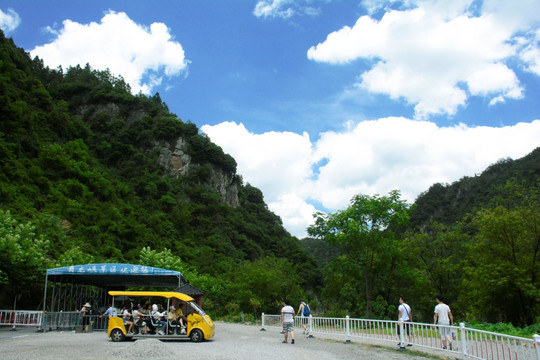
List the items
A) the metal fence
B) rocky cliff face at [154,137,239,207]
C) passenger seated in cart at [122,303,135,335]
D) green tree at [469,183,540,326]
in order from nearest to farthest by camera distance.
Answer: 1. passenger seated in cart at [122,303,135,335]
2. the metal fence
3. green tree at [469,183,540,326]
4. rocky cliff face at [154,137,239,207]

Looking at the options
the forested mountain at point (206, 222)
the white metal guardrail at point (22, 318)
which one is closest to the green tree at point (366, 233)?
the forested mountain at point (206, 222)

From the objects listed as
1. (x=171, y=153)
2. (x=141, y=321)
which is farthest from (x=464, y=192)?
(x=141, y=321)

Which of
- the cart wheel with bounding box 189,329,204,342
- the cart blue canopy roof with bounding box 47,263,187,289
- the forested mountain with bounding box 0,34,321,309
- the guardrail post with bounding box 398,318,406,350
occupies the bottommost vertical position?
the cart wheel with bounding box 189,329,204,342

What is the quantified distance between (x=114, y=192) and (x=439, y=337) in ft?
175

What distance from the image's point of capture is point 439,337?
11078mm

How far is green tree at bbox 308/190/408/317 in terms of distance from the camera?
22.4 metres

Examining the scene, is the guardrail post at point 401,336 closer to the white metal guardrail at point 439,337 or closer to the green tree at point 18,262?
the white metal guardrail at point 439,337

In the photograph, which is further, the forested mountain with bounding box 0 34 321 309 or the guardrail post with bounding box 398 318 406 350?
the forested mountain with bounding box 0 34 321 309

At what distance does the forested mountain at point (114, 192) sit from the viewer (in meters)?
31.8

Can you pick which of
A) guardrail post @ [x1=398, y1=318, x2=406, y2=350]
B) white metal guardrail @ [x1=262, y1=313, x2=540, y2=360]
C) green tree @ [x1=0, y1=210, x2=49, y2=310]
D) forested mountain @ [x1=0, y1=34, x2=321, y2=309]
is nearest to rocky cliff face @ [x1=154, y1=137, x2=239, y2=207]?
forested mountain @ [x1=0, y1=34, x2=321, y2=309]

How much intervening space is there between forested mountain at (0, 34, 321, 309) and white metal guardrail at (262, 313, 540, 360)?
45.3 feet

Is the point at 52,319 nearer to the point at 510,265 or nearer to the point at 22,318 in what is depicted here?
the point at 22,318

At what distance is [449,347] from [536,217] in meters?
13.5

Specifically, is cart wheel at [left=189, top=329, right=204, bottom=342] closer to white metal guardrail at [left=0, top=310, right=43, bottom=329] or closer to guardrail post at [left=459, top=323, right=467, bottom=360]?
guardrail post at [left=459, top=323, right=467, bottom=360]
